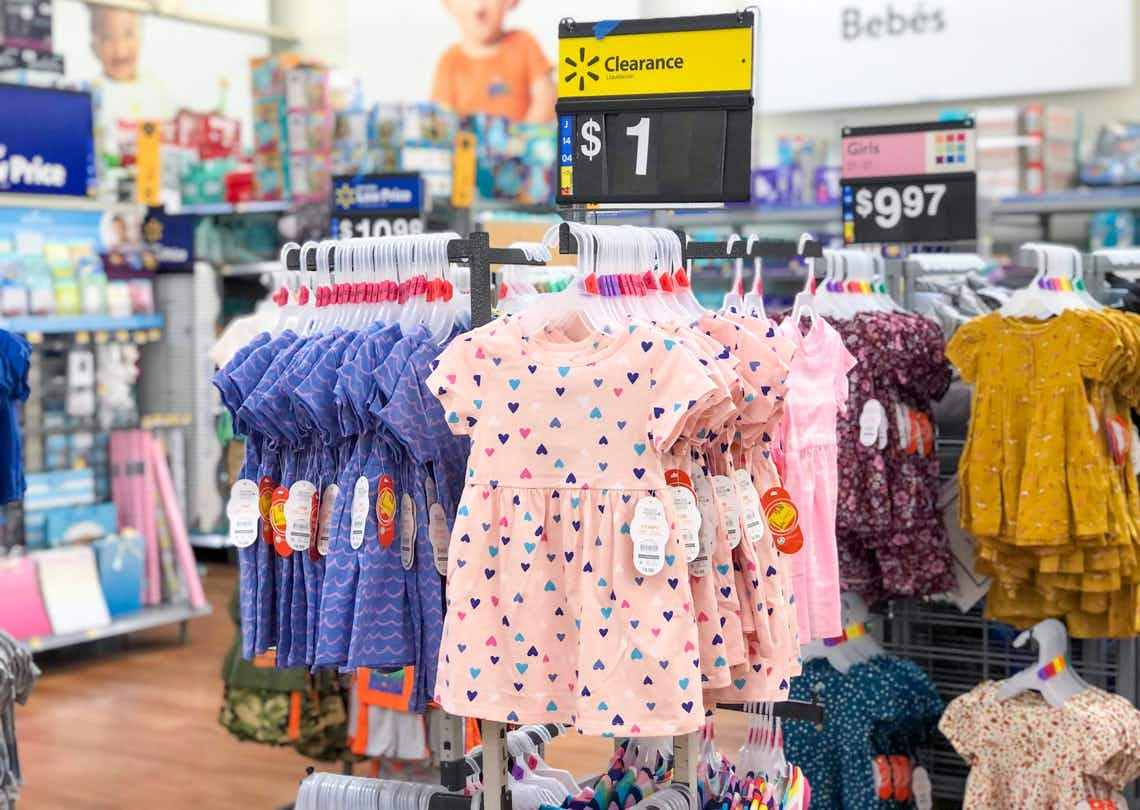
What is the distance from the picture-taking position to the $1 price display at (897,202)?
4871mm

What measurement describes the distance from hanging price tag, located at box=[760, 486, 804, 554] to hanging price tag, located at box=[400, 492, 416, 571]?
2.22ft

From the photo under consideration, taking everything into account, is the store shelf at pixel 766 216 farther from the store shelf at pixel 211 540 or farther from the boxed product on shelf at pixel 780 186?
the store shelf at pixel 211 540

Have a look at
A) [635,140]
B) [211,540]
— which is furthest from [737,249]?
[211,540]

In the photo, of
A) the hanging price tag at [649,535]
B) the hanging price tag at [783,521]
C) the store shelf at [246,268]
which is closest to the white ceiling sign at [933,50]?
the store shelf at [246,268]

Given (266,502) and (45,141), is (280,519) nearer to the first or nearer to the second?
(266,502)

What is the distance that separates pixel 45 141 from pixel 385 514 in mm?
4351

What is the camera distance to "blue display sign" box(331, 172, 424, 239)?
5.46 m

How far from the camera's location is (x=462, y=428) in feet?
8.60

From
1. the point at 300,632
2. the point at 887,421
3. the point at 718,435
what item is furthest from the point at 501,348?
the point at 887,421

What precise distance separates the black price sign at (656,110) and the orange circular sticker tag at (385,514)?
70 centimetres

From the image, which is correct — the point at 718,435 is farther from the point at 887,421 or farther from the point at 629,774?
the point at 887,421

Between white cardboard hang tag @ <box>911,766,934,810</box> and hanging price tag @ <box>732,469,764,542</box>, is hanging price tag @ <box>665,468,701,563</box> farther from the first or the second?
white cardboard hang tag @ <box>911,766,934,810</box>

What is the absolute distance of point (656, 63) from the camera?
307 centimetres

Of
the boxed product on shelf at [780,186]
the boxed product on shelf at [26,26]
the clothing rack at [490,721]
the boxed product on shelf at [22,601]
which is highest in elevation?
the boxed product on shelf at [26,26]
